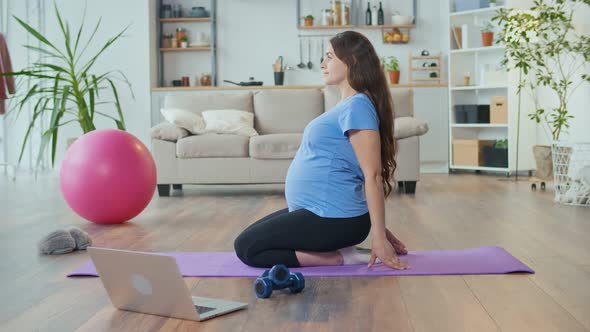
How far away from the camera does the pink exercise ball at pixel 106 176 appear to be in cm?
404

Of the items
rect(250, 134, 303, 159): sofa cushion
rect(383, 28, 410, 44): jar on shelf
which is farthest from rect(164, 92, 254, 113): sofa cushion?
rect(383, 28, 410, 44): jar on shelf

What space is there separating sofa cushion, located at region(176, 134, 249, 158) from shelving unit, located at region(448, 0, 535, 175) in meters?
2.76

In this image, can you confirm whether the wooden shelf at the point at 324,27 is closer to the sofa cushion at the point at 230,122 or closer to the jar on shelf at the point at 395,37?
the jar on shelf at the point at 395,37

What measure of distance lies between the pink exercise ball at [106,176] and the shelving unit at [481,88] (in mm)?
4171

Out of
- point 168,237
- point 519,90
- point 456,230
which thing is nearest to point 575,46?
point 519,90

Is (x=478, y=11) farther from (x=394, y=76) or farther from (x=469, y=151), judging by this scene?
(x=469, y=151)

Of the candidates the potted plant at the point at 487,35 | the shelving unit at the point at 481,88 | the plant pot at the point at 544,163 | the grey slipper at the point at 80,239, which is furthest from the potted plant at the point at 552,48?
the grey slipper at the point at 80,239

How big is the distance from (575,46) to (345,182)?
12.3 feet

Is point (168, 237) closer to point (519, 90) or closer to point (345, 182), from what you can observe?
point (345, 182)

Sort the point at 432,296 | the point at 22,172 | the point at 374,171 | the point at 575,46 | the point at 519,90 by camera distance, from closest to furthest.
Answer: the point at 432,296 → the point at 374,171 → the point at 575,46 → the point at 519,90 → the point at 22,172

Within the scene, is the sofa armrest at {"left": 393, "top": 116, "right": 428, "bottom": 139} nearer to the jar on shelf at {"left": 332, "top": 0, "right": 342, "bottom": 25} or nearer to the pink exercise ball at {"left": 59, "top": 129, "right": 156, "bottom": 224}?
the pink exercise ball at {"left": 59, "top": 129, "right": 156, "bottom": 224}

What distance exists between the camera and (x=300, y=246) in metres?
2.75

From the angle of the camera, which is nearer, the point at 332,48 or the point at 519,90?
the point at 332,48

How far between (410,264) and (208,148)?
124 inches
